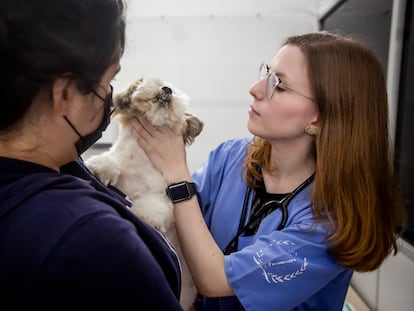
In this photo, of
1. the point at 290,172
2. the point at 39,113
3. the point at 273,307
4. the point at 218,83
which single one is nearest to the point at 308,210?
the point at 290,172

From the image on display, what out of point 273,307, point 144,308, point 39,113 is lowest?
point 273,307

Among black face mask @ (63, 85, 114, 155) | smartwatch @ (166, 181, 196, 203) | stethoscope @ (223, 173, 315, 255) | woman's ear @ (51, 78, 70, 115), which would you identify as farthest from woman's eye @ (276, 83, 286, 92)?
woman's ear @ (51, 78, 70, 115)

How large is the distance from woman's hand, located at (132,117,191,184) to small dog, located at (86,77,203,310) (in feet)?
0.09

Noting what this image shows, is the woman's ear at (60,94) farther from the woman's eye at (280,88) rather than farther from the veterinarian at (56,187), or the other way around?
the woman's eye at (280,88)

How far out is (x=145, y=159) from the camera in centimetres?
125

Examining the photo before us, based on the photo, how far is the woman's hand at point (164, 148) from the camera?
1.16 metres

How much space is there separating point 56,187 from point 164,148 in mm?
594

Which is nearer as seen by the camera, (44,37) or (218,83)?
(44,37)

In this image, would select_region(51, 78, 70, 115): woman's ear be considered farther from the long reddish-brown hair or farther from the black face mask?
the long reddish-brown hair

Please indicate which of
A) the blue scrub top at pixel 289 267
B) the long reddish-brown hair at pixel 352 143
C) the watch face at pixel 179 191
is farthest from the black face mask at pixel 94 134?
the long reddish-brown hair at pixel 352 143

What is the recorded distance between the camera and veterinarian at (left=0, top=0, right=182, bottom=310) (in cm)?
55

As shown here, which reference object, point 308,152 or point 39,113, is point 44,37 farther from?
point 308,152

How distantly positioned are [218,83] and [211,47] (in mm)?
292

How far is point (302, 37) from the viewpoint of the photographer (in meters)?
1.15
